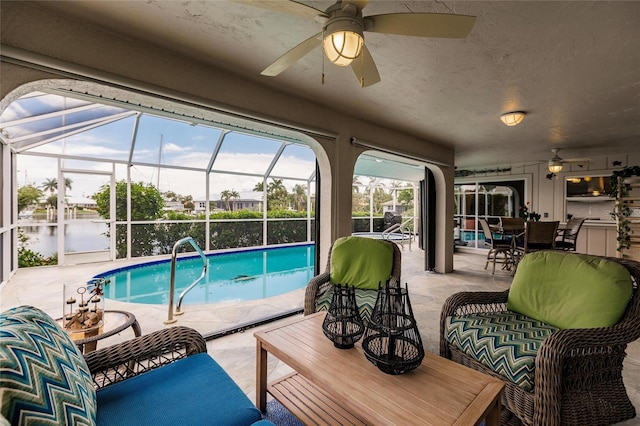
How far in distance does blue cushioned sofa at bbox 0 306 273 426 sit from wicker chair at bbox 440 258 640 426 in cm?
138

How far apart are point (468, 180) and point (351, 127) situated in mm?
6290

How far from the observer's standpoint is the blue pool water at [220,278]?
5012mm

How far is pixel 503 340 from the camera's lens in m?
1.69

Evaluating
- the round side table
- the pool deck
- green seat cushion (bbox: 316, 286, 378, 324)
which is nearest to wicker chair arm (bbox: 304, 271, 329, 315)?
green seat cushion (bbox: 316, 286, 378, 324)

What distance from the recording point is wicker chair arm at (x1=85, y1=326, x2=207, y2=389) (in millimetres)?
1335

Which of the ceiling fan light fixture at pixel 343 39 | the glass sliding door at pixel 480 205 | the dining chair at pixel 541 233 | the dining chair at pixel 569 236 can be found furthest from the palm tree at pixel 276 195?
the ceiling fan light fixture at pixel 343 39

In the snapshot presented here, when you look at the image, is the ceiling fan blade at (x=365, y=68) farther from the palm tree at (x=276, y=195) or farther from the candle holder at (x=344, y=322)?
the palm tree at (x=276, y=195)

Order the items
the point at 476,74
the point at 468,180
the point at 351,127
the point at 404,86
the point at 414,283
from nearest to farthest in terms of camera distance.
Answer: the point at 476,74 → the point at 404,86 → the point at 351,127 → the point at 414,283 → the point at 468,180

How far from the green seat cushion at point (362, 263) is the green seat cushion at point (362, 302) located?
11cm

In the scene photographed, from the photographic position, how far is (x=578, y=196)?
6.79m

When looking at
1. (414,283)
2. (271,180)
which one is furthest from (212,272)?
(414,283)

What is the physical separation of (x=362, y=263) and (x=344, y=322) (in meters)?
1.25

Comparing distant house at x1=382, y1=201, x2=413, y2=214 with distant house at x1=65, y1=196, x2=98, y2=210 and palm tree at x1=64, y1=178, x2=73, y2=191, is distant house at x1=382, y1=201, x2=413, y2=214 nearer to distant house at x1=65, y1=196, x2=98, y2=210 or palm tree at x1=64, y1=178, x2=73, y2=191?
distant house at x1=65, y1=196, x2=98, y2=210

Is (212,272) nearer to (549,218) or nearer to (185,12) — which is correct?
(185,12)
